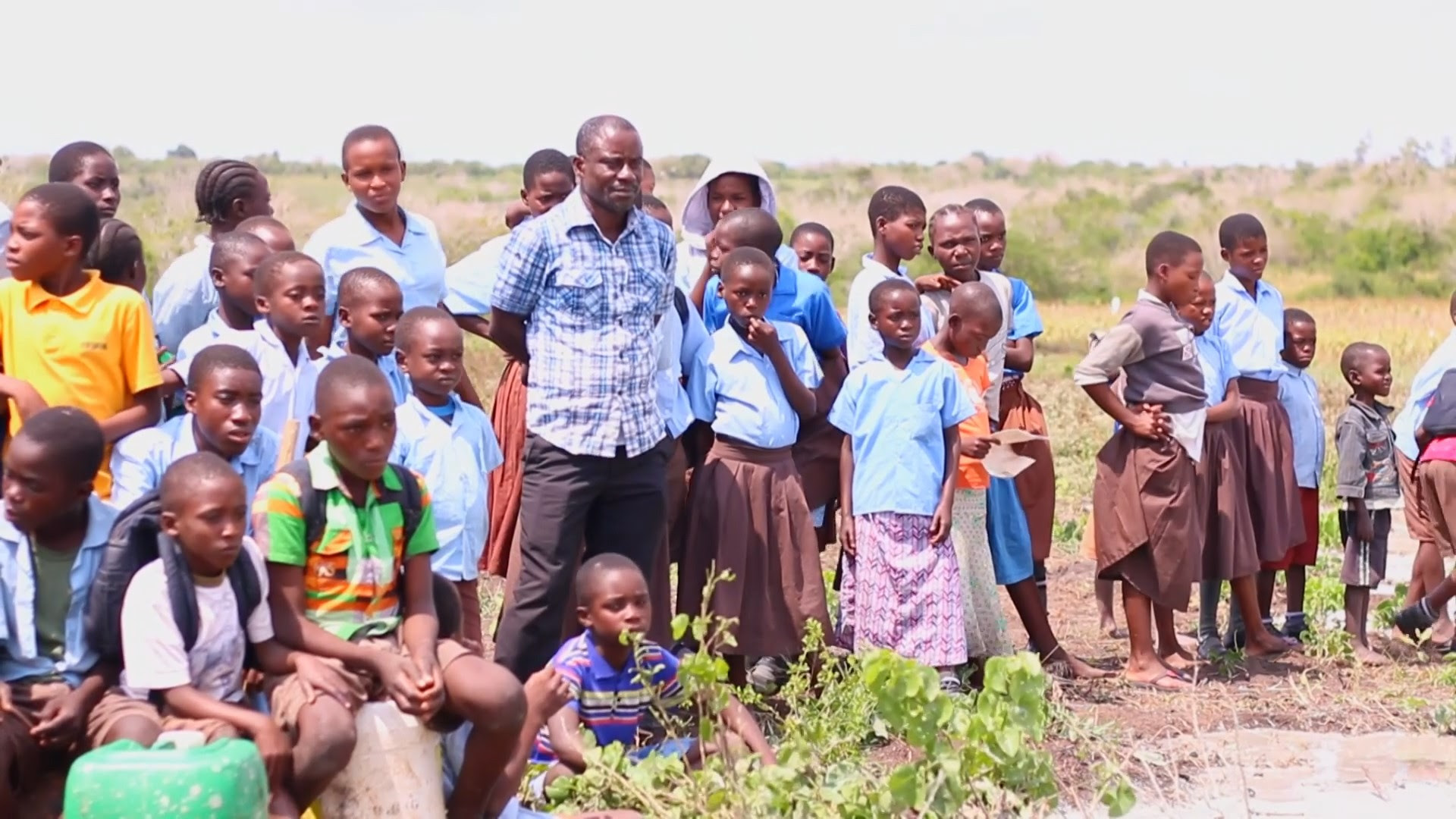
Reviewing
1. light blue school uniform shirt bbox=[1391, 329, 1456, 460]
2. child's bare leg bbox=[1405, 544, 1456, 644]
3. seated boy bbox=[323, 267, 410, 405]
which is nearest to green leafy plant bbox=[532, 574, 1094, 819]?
seated boy bbox=[323, 267, 410, 405]

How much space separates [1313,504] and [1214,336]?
3.78 ft

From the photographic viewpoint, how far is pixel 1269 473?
7.15 metres

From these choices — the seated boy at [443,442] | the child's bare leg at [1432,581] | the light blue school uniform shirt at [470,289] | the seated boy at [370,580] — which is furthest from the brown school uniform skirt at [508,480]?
the child's bare leg at [1432,581]

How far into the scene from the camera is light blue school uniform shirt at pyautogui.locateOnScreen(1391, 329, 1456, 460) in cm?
763

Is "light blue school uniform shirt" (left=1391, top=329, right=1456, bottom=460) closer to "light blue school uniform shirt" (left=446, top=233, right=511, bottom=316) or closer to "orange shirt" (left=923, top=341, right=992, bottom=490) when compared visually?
"orange shirt" (left=923, top=341, right=992, bottom=490)

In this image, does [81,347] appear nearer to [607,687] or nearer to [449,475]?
[449,475]

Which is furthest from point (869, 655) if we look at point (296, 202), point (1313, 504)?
point (296, 202)

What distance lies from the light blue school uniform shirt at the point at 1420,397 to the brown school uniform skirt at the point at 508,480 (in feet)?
12.1

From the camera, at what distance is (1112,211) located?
39938 millimetres

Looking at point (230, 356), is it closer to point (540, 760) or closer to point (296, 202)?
point (540, 760)

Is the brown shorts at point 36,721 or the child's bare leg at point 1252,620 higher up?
the brown shorts at point 36,721

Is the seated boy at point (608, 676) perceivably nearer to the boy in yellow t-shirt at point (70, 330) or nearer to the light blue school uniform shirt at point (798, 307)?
the boy in yellow t-shirt at point (70, 330)

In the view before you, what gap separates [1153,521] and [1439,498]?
4.67 ft

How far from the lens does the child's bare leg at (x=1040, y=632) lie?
6723mm
